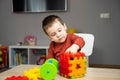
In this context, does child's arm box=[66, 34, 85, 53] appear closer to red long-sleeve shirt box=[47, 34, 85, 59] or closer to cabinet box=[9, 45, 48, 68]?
red long-sleeve shirt box=[47, 34, 85, 59]

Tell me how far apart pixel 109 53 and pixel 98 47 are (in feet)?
0.67

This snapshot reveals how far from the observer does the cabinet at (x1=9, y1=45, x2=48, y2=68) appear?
3172 mm

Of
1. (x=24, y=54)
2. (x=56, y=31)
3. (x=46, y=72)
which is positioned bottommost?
(x=24, y=54)

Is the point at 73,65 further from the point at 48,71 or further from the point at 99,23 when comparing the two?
the point at 99,23

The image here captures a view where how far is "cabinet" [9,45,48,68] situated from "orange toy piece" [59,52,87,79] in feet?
7.67

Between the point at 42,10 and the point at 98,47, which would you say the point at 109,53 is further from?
the point at 42,10

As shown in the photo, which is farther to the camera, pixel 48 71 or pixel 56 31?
pixel 56 31

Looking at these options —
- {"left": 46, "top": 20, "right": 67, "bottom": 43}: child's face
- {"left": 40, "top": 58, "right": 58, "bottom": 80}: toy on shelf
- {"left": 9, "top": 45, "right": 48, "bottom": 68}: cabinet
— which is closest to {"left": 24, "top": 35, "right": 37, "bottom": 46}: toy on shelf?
{"left": 9, "top": 45, "right": 48, "bottom": 68}: cabinet

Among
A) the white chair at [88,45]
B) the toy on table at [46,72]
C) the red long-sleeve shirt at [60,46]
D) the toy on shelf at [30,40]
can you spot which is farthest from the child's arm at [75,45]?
the toy on shelf at [30,40]

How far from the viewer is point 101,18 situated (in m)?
3.05

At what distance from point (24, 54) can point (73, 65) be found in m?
2.59

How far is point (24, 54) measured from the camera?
331 cm

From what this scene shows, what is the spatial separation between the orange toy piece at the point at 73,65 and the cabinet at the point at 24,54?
7.67ft

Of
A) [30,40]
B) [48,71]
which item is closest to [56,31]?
[48,71]
